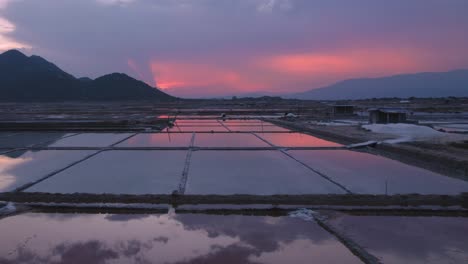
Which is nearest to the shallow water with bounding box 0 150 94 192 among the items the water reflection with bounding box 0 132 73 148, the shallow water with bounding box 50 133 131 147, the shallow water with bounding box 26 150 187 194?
the shallow water with bounding box 26 150 187 194

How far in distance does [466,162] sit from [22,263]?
649cm

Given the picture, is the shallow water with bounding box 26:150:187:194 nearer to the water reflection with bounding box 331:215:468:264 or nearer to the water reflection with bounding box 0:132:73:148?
the water reflection with bounding box 331:215:468:264

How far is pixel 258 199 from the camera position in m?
4.63

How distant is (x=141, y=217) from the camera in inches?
161

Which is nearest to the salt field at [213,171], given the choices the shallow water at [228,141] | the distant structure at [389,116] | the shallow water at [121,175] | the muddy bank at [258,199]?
the shallow water at [121,175]

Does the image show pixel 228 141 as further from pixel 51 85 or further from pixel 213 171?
pixel 51 85

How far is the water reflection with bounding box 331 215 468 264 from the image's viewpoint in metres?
3.09

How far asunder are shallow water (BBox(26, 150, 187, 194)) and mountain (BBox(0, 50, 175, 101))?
69612mm

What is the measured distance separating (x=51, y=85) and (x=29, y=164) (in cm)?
7620

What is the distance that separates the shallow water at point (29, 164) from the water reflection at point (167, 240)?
76.0 inches

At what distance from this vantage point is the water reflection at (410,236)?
3092 mm

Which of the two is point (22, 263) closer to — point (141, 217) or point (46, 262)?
point (46, 262)

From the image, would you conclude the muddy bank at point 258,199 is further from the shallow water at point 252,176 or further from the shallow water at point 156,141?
the shallow water at point 156,141

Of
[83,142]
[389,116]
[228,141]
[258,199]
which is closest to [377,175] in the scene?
[258,199]
